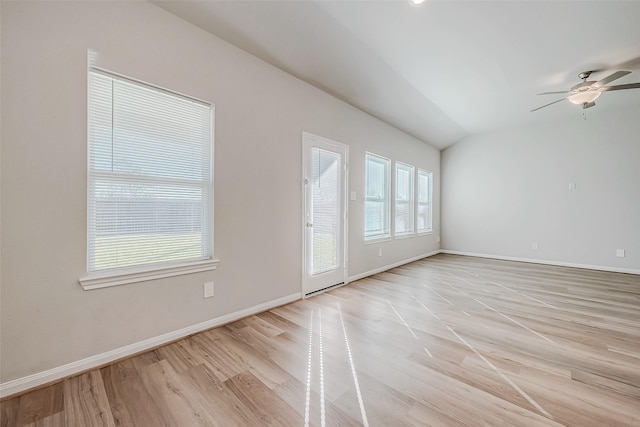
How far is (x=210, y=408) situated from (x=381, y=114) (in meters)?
4.43

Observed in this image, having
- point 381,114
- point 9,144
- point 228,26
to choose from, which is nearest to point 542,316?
point 381,114

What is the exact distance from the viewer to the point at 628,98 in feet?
14.2

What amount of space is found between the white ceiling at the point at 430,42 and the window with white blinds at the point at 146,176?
83 centimetres

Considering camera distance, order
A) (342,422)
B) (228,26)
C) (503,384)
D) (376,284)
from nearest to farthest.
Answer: (342,422) < (503,384) < (228,26) < (376,284)

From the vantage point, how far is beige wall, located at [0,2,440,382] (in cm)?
159

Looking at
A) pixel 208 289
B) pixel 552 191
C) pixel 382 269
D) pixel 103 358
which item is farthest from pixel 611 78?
pixel 103 358

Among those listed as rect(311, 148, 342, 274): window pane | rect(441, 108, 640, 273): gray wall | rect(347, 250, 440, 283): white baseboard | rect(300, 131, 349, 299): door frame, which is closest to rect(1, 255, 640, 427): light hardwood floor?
rect(300, 131, 349, 299): door frame

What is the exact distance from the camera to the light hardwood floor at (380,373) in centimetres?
141

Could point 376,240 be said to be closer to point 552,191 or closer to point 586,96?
point 586,96

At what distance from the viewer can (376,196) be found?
15.6ft

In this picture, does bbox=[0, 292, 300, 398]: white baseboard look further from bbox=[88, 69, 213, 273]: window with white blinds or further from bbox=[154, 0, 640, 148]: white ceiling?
bbox=[154, 0, 640, 148]: white ceiling

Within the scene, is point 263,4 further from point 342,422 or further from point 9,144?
point 342,422

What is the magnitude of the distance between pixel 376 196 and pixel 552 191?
12.5 ft

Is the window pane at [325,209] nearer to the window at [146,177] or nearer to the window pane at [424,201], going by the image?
the window at [146,177]
